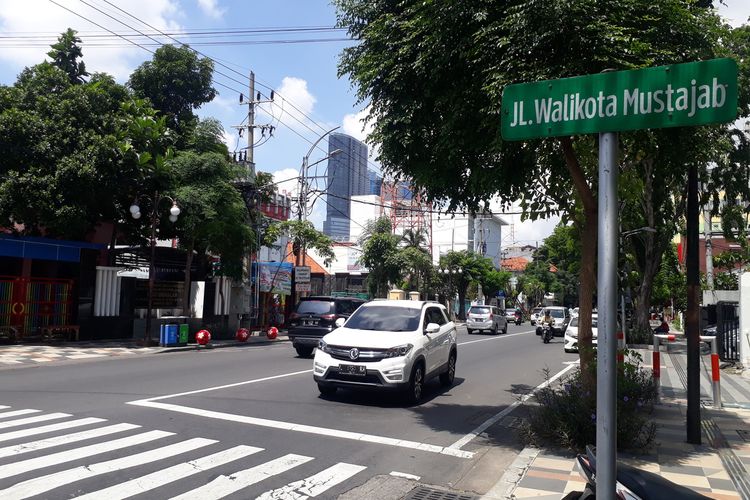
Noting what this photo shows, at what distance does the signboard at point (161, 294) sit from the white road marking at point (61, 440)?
745 inches

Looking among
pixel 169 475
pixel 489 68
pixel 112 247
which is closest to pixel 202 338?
pixel 112 247

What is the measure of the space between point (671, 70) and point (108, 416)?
8389 millimetres

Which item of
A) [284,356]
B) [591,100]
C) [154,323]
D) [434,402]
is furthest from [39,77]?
[591,100]

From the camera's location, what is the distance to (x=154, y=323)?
2517 cm

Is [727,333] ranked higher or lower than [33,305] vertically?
lower

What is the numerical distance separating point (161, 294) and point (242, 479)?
22.8m

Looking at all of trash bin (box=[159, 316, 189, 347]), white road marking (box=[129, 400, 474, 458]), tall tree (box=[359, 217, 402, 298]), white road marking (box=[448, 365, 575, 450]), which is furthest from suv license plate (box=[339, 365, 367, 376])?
tall tree (box=[359, 217, 402, 298])

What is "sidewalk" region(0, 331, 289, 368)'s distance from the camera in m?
16.7

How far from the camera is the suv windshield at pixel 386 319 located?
11281mm

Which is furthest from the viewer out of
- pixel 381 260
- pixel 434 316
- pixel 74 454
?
pixel 381 260

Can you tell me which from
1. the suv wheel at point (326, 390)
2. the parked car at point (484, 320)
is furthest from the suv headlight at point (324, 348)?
Result: the parked car at point (484, 320)

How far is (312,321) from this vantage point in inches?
741

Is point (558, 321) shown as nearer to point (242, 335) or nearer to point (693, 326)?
point (242, 335)

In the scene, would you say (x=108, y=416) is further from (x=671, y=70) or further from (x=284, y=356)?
(x=284, y=356)
